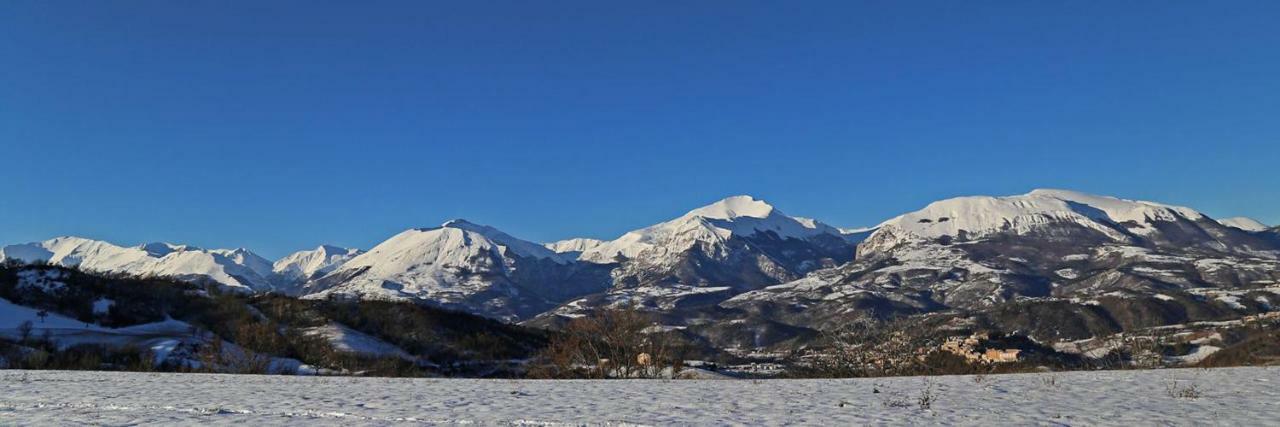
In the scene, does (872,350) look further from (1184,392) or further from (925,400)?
(925,400)

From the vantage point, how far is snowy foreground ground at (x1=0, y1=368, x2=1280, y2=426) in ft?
51.5

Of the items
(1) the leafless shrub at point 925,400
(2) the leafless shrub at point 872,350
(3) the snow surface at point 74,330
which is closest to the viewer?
(1) the leafless shrub at point 925,400

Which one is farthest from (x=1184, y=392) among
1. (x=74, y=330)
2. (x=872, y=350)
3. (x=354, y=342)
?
(x=74, y=330)

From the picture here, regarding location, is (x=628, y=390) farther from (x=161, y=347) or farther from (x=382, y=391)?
(x=161, y=347)

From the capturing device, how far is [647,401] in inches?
768

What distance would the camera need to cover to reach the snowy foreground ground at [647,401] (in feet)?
51.5

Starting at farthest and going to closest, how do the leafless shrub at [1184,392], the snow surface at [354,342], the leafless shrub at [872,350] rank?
the snow surface at [354,342]
the leafless shrub at [872,350]
the leafless shrub at [1184,392]

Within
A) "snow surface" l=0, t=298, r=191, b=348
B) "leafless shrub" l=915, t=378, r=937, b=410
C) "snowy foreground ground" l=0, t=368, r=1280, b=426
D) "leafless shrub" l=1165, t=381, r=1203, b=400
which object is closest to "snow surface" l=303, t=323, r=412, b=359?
"snow surface" l=0, t=298, r=191, b=348

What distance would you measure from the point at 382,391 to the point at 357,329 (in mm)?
43229

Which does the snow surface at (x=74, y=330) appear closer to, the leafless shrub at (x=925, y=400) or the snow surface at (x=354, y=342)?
the snow surface at (x=354, y=342)

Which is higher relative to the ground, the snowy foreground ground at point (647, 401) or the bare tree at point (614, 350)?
the bare tree at point (614, 350)

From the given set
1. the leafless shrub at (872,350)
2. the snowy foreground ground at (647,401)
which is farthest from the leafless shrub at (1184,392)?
the leafless shrub at (872,350)

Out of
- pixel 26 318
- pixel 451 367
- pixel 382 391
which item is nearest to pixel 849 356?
pixel 451 367

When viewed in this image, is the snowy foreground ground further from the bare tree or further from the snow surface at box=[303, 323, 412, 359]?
the snow surface at box=[303, 323, 412, 359]
